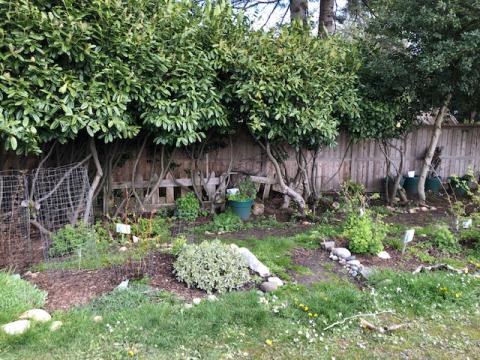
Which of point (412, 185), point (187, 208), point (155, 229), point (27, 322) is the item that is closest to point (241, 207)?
point (187, 208)

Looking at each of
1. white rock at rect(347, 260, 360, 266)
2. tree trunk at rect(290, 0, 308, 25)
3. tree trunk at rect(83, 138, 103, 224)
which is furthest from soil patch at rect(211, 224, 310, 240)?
tree trunk at rect(290, 0, 308, 25)

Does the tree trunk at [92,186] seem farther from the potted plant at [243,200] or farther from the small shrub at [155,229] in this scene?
the potted plant at [243,200]

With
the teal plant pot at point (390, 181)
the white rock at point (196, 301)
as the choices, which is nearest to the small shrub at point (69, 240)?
the white rock at point (196, 301)

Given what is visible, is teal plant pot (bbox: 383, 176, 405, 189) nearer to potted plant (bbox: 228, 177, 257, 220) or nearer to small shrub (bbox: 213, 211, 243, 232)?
potted plant (bbox: 228, 177, 257, 220)

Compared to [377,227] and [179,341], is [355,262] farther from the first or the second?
[179,341]

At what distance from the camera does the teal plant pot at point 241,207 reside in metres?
5.56

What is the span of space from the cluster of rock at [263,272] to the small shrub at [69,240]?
170 cm

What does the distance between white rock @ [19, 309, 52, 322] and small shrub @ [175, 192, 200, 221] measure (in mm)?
3012

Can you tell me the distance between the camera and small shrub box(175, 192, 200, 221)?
5.52 metres

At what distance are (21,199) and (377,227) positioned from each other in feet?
13.1

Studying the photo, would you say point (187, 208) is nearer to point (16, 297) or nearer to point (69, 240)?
point (69, 240)

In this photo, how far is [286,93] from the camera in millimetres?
4758

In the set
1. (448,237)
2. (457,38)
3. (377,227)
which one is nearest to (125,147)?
(377,227)

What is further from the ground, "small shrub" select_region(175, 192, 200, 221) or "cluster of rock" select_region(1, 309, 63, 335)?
"small shrub" select_region(175, 192, 200, 221)
